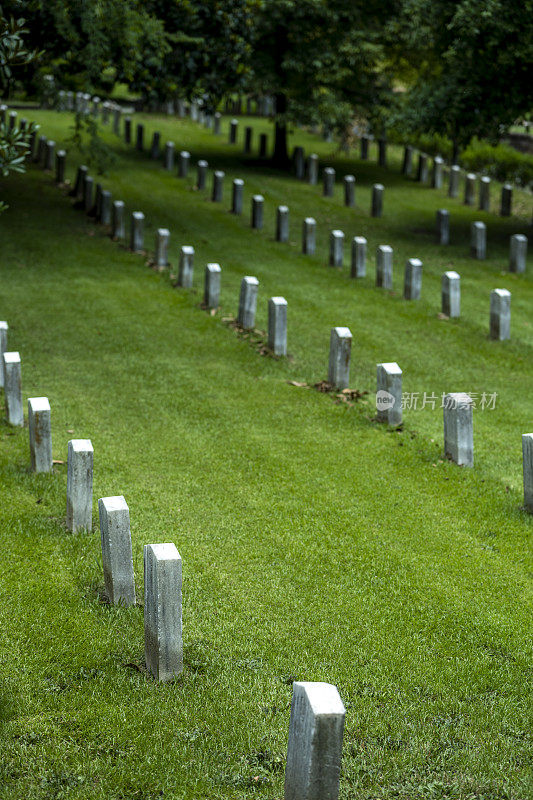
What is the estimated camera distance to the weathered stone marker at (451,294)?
16.3m

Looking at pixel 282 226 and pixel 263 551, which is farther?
pixel 282 226

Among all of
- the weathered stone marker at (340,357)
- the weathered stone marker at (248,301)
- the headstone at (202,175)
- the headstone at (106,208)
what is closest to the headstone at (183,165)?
the headstone at (202,175)

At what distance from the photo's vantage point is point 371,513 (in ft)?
29.6

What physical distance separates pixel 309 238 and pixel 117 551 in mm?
14272

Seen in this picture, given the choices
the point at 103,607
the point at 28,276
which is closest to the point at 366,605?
the point at 103,607

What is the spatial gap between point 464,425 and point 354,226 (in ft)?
46.1

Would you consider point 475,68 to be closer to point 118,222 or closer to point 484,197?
point 484,197

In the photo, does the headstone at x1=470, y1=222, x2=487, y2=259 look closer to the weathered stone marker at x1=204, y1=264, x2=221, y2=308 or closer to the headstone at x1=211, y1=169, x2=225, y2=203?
the headstone at x1=211, y1=169, x2=225, y2=203

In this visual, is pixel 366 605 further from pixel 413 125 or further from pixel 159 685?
pixel 413 125

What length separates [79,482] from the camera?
823cm

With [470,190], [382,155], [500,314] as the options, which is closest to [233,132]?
[382,155]

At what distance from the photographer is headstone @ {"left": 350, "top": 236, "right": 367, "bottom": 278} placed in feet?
61.5

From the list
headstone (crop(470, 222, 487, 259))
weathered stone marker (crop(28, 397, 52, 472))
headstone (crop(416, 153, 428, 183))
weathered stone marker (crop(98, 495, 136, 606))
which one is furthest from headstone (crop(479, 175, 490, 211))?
weathered stone marker (crop(98, 495, 136, 606))

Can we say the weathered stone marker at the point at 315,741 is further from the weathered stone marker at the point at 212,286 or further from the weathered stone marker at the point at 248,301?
the weathered stone marker at the point at 212,286
